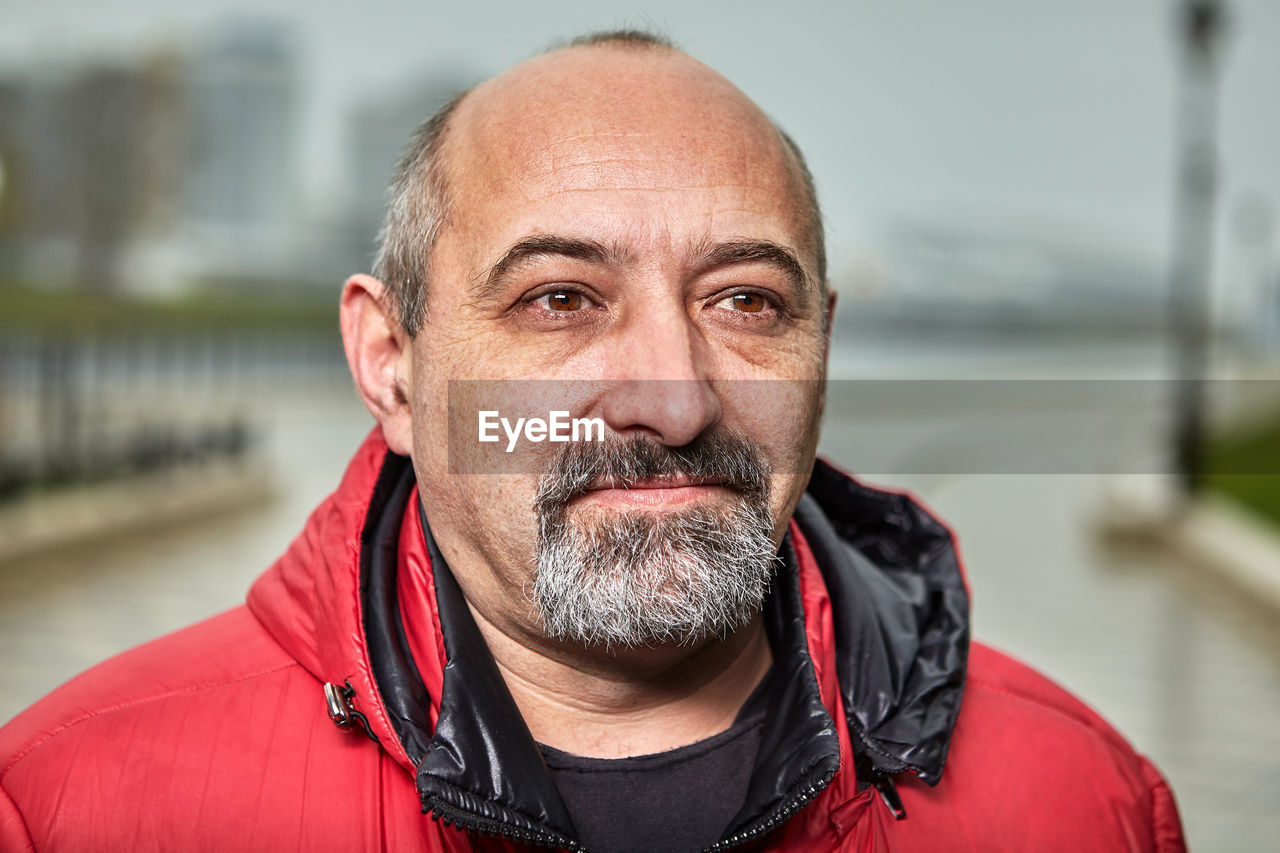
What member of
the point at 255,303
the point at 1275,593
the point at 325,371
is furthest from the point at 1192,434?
the point at 255,303

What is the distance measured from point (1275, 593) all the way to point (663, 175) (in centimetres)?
788

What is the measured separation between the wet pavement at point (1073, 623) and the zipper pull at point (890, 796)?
3.83 meters

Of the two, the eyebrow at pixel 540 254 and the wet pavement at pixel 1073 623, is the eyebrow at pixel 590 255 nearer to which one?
the eyebrow at pixel 540 254

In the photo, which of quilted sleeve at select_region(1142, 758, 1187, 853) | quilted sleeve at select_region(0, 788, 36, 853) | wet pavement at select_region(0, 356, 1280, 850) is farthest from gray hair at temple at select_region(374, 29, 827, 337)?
wet pavement at select_region(0, 356, 1280, 850)

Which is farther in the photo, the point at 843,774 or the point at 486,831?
the point at 843,774

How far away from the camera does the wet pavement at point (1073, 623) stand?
5715 mm

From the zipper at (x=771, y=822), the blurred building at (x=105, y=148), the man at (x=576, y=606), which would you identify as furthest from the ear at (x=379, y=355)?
the blurred building at (x=105, y=148)

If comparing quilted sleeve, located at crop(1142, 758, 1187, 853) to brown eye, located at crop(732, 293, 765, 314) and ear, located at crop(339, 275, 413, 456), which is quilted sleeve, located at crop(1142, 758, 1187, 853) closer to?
brown eye, located at crop(732, 293, 765, 314)

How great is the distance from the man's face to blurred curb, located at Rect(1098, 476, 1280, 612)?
8035mm

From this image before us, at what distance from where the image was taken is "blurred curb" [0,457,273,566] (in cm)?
848

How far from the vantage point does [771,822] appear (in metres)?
1.61

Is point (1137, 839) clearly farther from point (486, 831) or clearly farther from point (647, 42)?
point (647, 42)

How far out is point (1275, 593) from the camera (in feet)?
26.5

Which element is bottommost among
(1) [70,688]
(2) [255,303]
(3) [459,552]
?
(2) [255,303]
